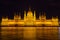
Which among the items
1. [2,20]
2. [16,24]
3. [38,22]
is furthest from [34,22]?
[2,20]

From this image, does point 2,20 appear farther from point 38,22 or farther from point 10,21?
point 38,22

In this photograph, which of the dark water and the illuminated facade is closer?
the dark water

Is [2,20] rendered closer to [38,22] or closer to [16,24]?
[16,24]

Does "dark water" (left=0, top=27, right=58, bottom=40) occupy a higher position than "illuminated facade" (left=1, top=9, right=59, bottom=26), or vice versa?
"illuminated facade" (left=1, top=9, right=59, bottom=26)

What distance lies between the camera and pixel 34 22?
3903 inches

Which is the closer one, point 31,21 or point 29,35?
point 29,35

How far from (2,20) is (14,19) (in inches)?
221

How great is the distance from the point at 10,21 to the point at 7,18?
319 centimetres

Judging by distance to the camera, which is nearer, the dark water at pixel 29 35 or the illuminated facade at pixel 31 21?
the dark water at pixel 29 35

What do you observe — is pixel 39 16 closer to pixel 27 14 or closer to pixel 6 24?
pixel 27 14

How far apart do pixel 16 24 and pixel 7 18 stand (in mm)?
5665

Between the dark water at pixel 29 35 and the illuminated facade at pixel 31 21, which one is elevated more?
the illuminated facade at pixel 31 21

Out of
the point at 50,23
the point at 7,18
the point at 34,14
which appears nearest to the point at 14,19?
the point at 7,18

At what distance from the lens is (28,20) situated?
98.5m
